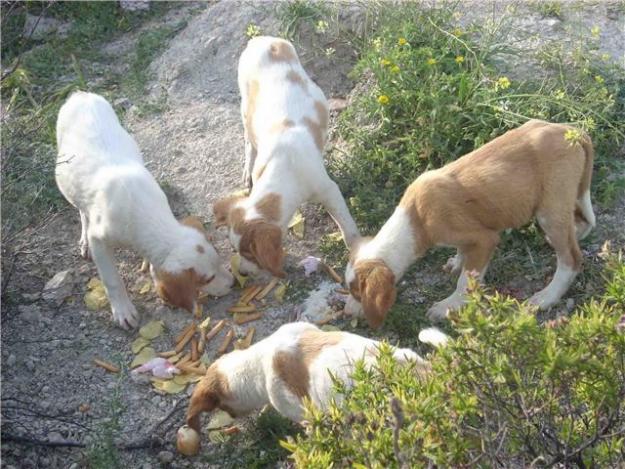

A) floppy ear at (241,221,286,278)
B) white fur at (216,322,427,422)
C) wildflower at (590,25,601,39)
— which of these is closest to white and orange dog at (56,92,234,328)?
floppy ear at (241,221,286,278)

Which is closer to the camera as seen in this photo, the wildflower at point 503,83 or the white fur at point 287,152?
the white fur at point 287,152

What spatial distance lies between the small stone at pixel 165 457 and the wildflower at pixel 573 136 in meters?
3.37

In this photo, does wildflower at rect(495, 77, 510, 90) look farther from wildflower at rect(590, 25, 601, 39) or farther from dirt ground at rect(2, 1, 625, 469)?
dirt ground at rect(2, 1, 625, 469)

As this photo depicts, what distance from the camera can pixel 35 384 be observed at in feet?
18.2

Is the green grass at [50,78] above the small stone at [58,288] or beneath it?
above

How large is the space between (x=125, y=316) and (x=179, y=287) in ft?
2.47

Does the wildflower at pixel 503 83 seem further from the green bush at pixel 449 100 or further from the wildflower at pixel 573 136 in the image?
the wildflower at pixel 573 136

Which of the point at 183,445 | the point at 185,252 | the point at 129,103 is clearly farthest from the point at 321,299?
the point at 129,103

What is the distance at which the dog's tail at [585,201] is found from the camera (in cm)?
540

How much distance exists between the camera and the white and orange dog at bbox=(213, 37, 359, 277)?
5.68 meters

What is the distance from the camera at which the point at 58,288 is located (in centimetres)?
623

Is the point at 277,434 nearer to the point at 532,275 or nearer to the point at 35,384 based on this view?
the point at 35,384

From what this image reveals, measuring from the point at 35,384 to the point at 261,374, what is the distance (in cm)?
191

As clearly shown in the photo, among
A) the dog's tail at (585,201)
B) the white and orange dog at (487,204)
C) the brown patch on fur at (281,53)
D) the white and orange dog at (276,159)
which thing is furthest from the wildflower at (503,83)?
the brown patch on fur at (281,53)
